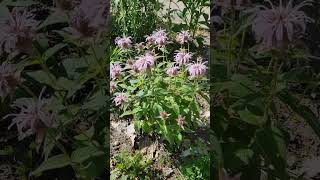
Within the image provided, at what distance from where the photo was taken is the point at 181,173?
1.97 metres

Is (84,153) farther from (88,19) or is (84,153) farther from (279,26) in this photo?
(279,26)

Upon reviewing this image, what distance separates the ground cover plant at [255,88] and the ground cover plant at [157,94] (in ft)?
0.92

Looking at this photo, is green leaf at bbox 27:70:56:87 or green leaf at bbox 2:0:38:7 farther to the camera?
green leaf at bbox 2:0:38:7

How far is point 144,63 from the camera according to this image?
191cm

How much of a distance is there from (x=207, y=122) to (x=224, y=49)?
0.50 meters

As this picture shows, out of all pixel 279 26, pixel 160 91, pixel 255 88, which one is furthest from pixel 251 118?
pixel 160 91

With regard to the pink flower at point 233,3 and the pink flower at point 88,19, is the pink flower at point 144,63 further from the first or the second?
the pink flower at point 233,3

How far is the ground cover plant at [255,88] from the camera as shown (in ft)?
4.36

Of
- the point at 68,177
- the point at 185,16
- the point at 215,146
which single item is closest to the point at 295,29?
the point at 215,146

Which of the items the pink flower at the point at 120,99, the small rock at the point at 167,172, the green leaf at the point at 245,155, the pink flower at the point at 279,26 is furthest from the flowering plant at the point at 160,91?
the pink flower at the point at 279,26

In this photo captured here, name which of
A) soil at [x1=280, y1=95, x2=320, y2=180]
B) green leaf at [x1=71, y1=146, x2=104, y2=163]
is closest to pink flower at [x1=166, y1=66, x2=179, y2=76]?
soil at [x1=280, y1=95, x2=320, y2=180]

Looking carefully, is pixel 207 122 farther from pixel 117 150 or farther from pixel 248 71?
pixel 248 71

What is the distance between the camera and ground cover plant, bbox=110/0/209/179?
1.93 m

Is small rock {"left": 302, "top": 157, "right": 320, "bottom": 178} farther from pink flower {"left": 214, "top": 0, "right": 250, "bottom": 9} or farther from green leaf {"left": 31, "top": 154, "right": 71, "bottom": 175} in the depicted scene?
green leaf {"left": 31, "top": 154, "right": 71, "bottom": 175}
